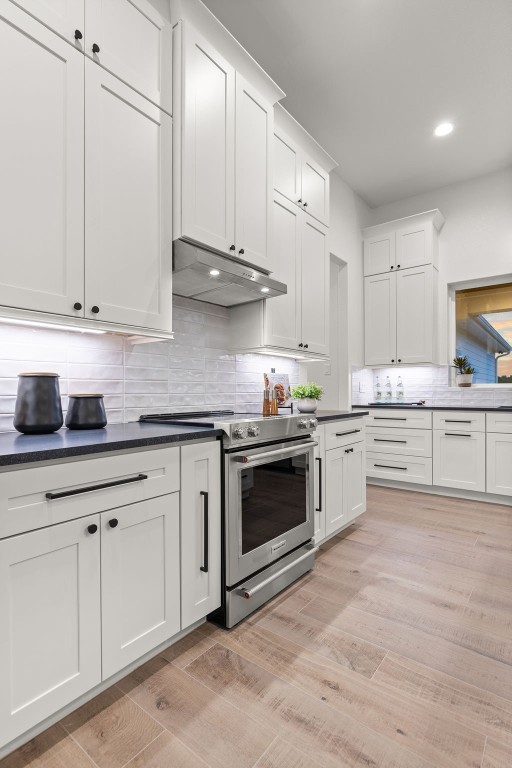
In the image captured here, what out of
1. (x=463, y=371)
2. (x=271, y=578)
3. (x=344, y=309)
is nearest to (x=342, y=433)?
(x=271, y=578)

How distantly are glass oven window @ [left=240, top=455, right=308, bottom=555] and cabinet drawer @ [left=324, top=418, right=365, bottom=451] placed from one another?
1.32 ft

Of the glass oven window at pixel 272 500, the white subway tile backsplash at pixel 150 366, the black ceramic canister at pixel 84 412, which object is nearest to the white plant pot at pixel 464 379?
the white subway tile backsplash at pixel 150 366

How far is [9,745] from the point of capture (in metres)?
1.19

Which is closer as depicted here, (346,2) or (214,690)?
(214,690)

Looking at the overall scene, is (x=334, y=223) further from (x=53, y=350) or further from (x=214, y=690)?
(x=214, y=690)

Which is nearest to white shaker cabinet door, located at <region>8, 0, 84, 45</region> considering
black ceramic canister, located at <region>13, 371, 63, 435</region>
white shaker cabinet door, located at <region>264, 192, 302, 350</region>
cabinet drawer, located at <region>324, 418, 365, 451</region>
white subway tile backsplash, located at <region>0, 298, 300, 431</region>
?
white subway tile backsplash, located at <region>0, 298, 300, 431</region>

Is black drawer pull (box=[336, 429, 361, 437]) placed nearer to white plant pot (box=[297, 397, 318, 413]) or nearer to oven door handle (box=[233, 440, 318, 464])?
white plant pot (box=[297, 397, 318, 413])

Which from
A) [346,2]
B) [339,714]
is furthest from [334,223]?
[339,714]

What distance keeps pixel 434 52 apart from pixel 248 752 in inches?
158

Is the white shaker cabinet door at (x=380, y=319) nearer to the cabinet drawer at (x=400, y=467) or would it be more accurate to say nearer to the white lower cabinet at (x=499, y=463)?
the cabinet drawer at (x=400, y=467)

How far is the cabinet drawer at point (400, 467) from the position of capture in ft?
13.6

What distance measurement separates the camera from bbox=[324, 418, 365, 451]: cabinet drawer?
2.69 m

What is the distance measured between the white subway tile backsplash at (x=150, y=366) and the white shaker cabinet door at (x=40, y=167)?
0.37 metres

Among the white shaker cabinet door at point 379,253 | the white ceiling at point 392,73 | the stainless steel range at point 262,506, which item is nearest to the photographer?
the stainless steel range at point 262,506
